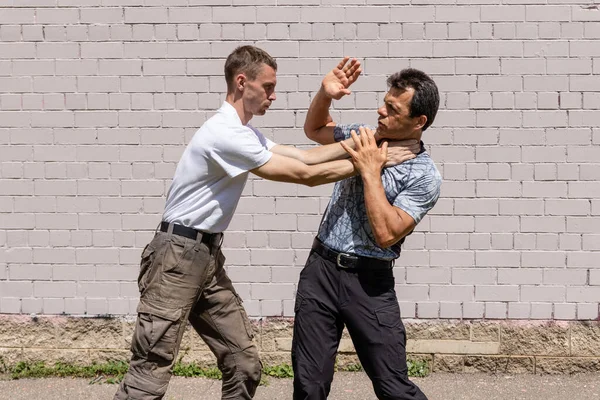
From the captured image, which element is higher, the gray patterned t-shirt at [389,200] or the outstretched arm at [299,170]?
the outstretched arm at [299,170]

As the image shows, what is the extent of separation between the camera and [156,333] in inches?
174

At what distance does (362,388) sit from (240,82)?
250cm

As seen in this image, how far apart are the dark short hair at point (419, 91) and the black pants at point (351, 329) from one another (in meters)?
0.82

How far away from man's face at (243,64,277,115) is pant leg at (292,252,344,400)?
33.9 inches

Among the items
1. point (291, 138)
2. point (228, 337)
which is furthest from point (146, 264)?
point (291, 138)

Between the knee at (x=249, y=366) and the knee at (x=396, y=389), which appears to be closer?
the knee at (x=396, y=389)

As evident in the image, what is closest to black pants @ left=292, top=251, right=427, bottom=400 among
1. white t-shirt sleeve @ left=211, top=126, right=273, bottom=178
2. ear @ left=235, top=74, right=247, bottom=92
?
white t-shirt sleeve @ left=211, top=126, right=273, bottom=178

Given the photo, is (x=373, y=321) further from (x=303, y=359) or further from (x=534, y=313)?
(x=534, y=313)

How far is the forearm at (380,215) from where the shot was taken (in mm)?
4172

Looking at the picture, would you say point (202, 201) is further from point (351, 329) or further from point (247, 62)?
point (351, 329)

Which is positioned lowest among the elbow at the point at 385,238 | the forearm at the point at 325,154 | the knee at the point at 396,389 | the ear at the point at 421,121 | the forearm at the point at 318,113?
the knee at the point at 396,389

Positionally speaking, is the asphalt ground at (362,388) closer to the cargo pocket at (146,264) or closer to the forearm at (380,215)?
the cargo pocket at (146,264)

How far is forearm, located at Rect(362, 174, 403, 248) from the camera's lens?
13.7 feet

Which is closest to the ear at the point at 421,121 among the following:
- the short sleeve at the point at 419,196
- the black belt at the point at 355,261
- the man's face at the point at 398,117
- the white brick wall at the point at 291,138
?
the man's face at the point at 398,117
